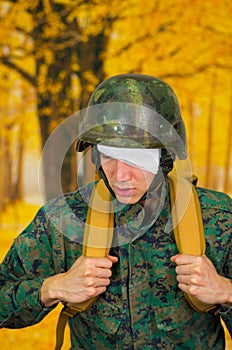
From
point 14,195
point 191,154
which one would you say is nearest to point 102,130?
point 191,154

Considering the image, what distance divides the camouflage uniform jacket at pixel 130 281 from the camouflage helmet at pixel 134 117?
0.38 ft

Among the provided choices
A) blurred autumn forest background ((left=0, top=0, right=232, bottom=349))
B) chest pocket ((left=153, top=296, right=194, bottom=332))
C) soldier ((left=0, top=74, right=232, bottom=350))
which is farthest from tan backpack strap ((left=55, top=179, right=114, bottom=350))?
blurred autumn forest background ((left=0, top=0, right=232, bottom=349))

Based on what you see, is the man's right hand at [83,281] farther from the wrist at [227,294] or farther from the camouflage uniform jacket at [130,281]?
the wrist at [227,294]

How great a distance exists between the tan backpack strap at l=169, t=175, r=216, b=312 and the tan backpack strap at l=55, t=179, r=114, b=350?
0.37ft

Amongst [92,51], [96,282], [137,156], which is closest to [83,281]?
[96,282]

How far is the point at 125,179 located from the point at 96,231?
102mm

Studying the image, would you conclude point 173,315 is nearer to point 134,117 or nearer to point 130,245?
point 130,245

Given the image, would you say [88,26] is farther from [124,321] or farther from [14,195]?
[124,321]

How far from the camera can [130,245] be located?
1.11 metres

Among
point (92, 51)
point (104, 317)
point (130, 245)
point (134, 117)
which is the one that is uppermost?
point (92, 51)

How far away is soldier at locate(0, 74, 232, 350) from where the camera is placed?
107 cm

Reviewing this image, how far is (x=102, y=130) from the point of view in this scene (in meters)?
1.11

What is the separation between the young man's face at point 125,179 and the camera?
1.04 metres

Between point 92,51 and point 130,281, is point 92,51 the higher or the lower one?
the higher one
